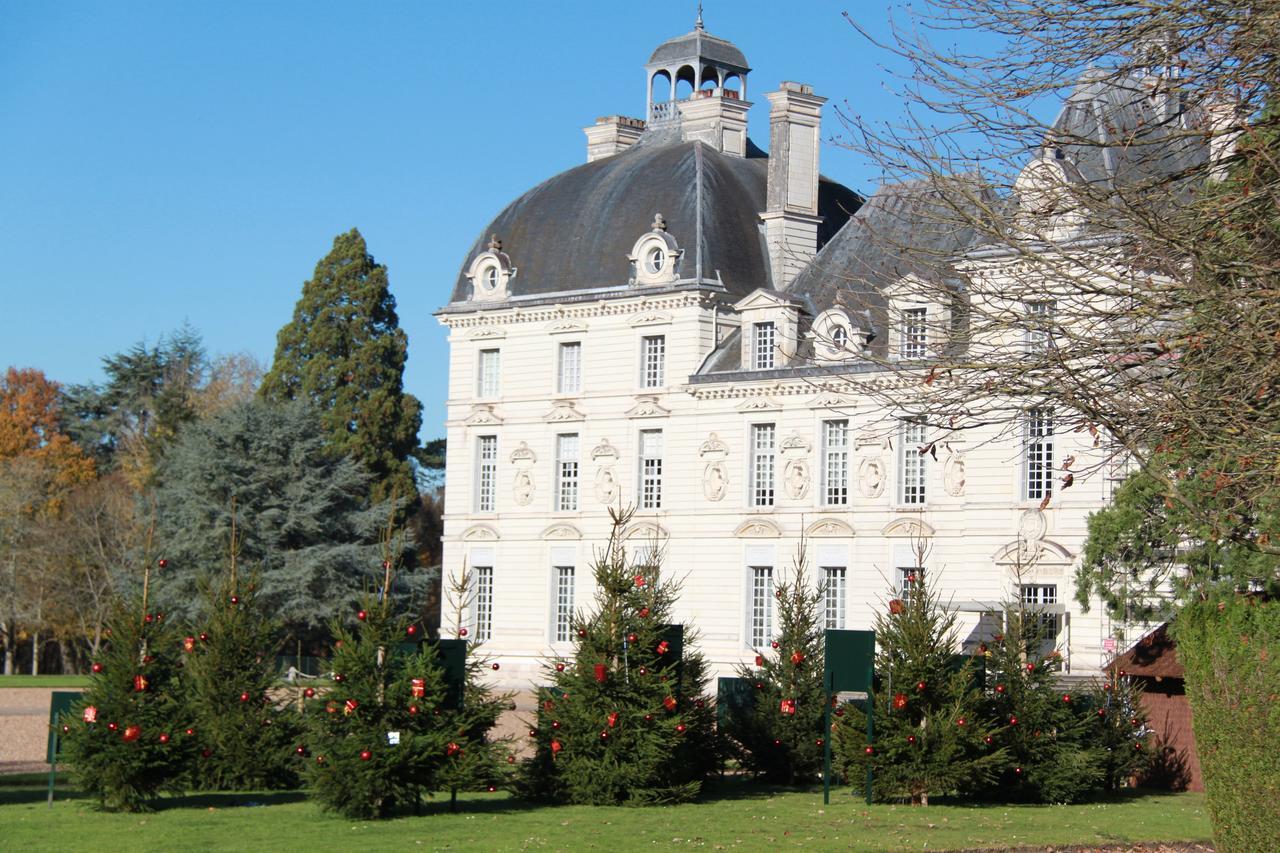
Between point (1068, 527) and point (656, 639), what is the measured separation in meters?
20.5

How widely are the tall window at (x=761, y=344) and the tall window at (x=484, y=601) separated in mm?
9230

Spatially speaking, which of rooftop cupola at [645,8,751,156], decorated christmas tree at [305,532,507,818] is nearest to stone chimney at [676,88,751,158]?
rooftop cupola at [645,8,751,156]

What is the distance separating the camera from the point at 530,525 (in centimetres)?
4688

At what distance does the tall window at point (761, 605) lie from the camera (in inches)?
1674

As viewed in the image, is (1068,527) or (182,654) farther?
(1068,527)

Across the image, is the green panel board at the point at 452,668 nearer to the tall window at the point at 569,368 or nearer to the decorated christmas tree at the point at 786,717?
the decorated christmas tree at the point at 786,717

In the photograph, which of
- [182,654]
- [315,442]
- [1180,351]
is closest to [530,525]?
[315,442]

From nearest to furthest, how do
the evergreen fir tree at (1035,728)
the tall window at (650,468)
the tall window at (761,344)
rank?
the evergreen fir tree at (1035,728), the tall window at (761,344), the tall window at (650,468)

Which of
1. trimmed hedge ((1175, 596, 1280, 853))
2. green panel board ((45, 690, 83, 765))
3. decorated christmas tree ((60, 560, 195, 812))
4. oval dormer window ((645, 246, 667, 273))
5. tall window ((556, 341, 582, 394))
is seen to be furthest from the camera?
tall window ((556, 341, 582, 394))

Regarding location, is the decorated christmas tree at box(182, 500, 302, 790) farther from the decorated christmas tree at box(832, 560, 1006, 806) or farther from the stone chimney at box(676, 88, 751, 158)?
the stone chimney at box(676, 88, 751, 158)

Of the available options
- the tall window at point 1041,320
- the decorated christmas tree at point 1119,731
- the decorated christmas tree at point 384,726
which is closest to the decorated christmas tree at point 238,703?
the decorated christmas tree at point 384,726

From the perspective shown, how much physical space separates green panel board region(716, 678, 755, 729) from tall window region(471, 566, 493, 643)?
2423 cm

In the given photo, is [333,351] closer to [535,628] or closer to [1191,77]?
[535,628]

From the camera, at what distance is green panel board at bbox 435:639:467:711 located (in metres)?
18.0
